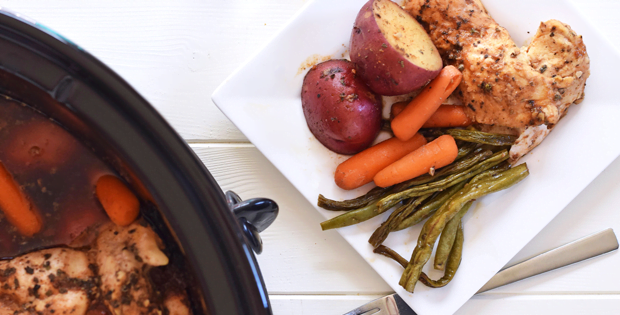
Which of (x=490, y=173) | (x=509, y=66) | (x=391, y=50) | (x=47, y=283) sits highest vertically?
(x=509, y=66)

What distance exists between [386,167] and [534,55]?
60 centimetres

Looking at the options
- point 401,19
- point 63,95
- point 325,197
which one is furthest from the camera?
point 325,197

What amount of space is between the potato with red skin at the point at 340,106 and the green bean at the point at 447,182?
216 mm

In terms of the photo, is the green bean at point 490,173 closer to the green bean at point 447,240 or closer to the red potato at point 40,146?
the green bean at point 447,240

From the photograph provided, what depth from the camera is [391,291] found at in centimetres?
149

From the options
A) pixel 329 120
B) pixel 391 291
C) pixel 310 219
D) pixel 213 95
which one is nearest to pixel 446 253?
pixel 391 291

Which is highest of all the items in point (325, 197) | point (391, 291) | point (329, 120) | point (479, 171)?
point (479, 171)

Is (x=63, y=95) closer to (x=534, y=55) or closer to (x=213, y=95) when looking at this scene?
(x=213, y=95)

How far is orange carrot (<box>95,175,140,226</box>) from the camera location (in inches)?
27.2

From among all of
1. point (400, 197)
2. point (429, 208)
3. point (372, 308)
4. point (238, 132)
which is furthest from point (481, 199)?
point (238, 132)

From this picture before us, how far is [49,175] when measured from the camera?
2.33ft

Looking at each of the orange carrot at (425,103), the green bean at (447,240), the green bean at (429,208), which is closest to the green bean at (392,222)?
the green bean at (429,208)

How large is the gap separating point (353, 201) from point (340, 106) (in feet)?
1.10

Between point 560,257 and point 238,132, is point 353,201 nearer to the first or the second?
point 238,132
